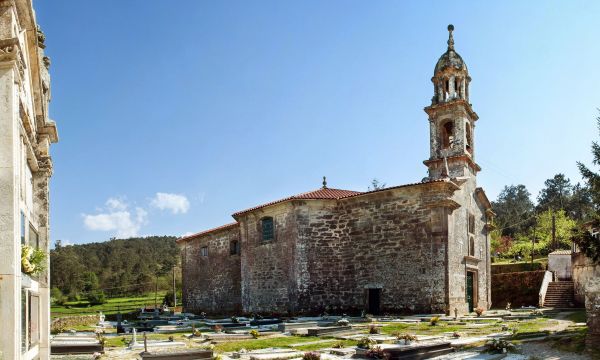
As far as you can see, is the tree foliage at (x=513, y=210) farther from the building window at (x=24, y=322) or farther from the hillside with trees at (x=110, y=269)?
the building window at (x=24, y=322)

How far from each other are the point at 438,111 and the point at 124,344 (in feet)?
67.5

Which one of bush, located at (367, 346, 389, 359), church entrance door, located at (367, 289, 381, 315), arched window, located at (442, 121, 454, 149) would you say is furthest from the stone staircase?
bush, located at (367, 346, 389, 359)

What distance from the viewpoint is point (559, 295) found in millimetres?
32750

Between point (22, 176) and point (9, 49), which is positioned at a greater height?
point (9, 49)

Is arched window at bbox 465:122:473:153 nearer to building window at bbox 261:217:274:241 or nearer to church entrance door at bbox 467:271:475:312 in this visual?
church entrance door at bbox 467:271:475:312

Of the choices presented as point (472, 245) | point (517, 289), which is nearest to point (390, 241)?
point (472, 245)

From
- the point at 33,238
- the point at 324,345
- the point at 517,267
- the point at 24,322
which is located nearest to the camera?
the point at 24,322

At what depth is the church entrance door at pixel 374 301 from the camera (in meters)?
26.1

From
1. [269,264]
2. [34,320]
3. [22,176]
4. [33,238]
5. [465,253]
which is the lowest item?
[269,264]

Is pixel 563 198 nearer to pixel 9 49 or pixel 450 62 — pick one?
pixel 450 62

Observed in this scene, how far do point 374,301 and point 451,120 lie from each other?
1057 centimetres

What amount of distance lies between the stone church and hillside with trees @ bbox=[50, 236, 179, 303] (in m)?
33.8

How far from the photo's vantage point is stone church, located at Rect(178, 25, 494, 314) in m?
24.9

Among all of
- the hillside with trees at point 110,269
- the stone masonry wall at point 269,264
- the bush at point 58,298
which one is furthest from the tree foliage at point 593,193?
the bush at point 58,298
